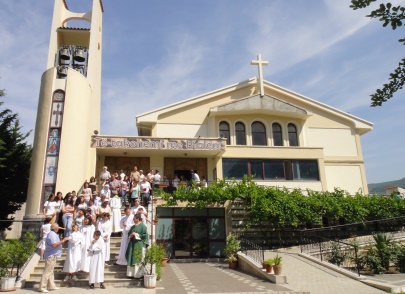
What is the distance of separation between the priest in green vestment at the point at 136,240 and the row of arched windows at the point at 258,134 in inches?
544

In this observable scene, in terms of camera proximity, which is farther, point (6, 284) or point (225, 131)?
point (225, 131)

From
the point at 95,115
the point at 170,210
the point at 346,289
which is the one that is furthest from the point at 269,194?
the point at 95,115

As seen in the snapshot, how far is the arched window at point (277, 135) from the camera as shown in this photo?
23594 mm

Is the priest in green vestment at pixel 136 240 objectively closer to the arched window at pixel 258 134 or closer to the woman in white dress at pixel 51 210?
the woman in white dress at pixel 51 210

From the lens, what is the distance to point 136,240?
30.9ft

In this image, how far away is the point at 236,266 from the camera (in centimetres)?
1381

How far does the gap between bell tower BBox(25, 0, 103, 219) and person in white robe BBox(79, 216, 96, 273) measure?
643 cm

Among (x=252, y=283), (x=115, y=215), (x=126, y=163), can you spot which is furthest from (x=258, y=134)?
(x=252, y=283)

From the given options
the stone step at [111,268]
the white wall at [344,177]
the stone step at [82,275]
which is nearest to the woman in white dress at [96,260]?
the stone step at [82,275]

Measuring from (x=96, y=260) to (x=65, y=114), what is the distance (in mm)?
9884

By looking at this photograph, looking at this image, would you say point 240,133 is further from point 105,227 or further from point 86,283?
point 86,283

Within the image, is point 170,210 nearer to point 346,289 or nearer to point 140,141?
point 140,141

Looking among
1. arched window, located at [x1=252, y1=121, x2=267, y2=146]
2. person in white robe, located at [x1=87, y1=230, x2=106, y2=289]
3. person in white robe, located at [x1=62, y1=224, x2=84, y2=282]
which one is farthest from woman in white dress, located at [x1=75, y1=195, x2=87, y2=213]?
arched window, located at [x1=252, y1=121, x2=267, y2=146]

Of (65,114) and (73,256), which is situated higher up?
(65,114)
